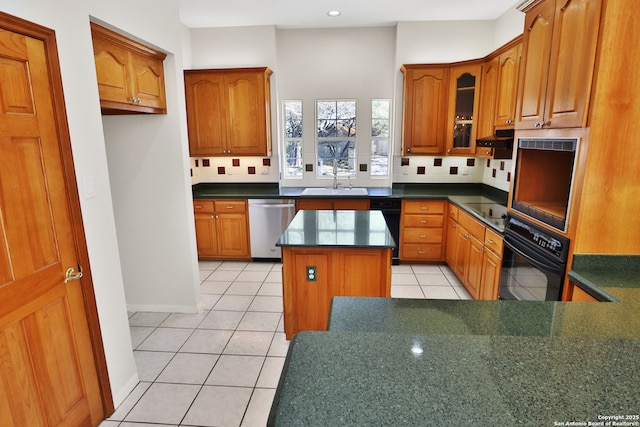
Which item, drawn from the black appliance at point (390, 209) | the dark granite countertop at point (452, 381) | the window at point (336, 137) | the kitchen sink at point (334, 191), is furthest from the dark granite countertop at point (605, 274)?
the window at point (336, 137)

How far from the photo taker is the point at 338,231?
2.71m

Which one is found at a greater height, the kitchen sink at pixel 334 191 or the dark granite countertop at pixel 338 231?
the kitchen sink at pixel 334 191

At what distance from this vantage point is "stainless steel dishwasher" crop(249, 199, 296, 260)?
14.5 feet

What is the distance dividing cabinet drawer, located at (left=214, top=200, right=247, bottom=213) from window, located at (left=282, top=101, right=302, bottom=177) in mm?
908

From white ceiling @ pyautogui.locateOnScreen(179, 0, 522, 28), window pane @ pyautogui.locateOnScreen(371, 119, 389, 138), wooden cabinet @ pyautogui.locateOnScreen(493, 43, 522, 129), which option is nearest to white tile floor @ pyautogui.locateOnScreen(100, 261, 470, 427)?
wooden cabinet @ pyautogui.locateOnScreen(493, 43, 522, 129)

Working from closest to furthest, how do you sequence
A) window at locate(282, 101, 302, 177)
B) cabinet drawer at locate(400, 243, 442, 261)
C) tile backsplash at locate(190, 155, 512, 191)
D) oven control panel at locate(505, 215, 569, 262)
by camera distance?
oven control panel at locate(505, 215, 569, 262) → cabinet drawer at locate(400, 243, 442, 261) → tile backsplash at locate(190, 155, 512, 191) → window at locate(282, 101, 302, 177)

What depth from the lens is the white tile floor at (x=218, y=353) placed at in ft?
6.89

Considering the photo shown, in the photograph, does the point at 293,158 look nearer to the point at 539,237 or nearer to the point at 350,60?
the point at 350,60

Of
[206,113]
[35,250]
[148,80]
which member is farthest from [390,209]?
[35,250]

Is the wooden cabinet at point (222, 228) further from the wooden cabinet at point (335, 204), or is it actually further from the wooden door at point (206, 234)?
the wooden cabinet at point (335, 204)

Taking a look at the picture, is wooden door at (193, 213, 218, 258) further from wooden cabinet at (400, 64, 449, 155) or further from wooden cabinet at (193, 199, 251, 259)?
wooden cabinet at (400, 64, 449, 155)

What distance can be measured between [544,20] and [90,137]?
2.71 meters

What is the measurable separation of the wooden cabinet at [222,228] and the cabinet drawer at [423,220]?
1.97 meters

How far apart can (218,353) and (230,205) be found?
7.03 feet
